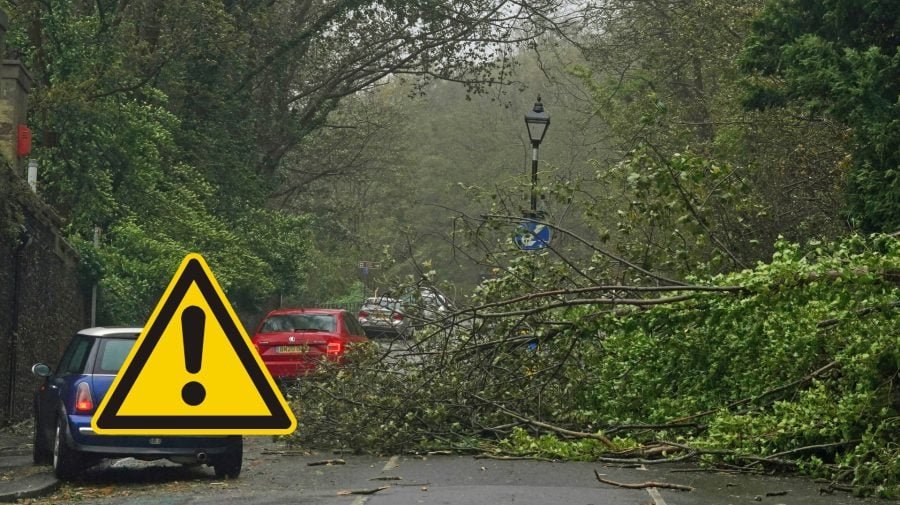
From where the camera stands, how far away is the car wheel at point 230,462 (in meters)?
12.2

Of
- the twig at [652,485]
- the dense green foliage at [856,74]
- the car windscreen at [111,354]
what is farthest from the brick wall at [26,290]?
the dense green foliage at [856,74]

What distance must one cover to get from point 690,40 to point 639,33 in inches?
126

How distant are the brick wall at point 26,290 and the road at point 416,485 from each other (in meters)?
3.62

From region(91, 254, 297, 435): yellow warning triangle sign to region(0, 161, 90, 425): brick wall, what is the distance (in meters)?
10.9

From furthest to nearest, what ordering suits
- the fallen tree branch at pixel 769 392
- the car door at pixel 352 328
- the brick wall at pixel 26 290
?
1. the car door at pixel 352 328
2. the brick wall at pixel 26 290
3. the fallen tree branch at pixel 769 392

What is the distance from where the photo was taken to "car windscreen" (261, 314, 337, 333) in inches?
877

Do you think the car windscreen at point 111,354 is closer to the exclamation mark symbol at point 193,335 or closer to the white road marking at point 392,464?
the white road marking at point 392,464

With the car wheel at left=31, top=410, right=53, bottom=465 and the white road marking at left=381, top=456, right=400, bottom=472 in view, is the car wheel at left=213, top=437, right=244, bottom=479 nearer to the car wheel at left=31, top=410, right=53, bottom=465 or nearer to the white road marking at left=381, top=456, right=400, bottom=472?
the white road marking at left=381, top=456, right=400, bottom=472

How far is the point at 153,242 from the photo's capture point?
2272 centimetres

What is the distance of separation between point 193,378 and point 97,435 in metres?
6.44

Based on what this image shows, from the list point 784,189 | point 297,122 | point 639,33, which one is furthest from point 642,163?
point 297,122

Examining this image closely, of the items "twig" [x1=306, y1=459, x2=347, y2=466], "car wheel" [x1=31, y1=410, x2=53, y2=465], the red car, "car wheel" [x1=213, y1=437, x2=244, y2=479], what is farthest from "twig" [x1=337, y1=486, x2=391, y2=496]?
the red car

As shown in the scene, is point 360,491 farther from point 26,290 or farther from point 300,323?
point 300,323

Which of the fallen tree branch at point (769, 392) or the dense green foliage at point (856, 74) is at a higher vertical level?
the dense green foliage at point (856, 74)
